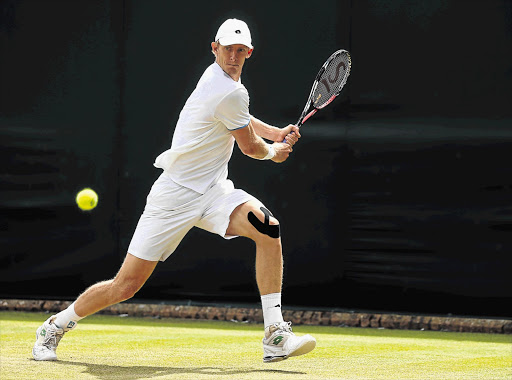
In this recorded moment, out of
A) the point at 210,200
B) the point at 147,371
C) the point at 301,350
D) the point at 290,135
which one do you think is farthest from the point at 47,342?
the point at 290,135

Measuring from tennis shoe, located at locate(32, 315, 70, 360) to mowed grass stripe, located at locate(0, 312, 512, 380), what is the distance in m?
0.06

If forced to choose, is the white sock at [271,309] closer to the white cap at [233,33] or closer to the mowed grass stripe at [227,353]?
the mowed grass stripe at [227,353]

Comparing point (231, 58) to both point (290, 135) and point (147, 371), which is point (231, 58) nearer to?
point (290, 135)

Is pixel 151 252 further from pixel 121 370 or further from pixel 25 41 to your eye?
pixel 25 41

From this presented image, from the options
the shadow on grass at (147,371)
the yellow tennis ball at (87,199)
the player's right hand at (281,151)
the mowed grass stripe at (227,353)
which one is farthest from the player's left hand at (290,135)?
the yellow tennis ball at (87,199)

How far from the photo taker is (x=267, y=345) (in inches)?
171

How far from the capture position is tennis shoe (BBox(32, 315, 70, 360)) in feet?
14.9

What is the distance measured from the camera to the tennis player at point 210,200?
4.41m

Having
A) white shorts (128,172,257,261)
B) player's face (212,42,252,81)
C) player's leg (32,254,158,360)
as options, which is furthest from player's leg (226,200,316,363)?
player's face (212,42,252,81)

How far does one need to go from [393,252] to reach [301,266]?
2.13 feet

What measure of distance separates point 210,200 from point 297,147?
6.77 feet

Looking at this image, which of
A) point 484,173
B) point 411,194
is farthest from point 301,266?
point 484,173

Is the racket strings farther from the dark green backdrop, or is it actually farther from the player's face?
the dark green backdrop

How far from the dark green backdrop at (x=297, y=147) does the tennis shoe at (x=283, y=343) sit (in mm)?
2176
